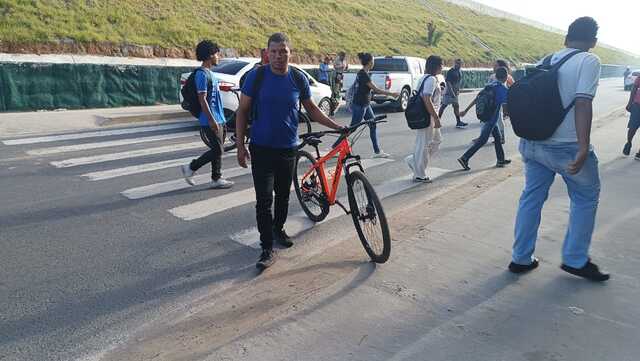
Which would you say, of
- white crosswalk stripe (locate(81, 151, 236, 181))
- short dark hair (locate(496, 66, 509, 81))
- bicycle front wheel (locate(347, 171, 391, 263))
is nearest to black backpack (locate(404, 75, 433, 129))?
short dark hair (locate(496, 66, 509, 81))

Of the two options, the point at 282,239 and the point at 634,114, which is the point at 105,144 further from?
the point at 634,114

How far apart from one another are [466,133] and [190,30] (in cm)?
1610

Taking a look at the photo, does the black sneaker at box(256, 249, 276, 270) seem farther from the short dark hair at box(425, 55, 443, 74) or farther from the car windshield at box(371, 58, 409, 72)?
the car windshield at box(371, 58, 409, 72)

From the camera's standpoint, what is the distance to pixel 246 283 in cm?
405

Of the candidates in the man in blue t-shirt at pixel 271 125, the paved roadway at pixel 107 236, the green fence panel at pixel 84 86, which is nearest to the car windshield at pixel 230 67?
the paved roadway at pixel 107 236

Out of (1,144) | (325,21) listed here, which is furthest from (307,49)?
(1,144)

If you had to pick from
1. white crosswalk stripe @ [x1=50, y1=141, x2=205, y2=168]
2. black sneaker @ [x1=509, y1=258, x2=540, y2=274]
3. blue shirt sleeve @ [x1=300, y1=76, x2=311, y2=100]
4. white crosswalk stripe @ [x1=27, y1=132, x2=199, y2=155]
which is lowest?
white crosswalk stripe @ [x1=27, y1=132, x2=199, y2=155]

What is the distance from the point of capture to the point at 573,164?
3.64 m

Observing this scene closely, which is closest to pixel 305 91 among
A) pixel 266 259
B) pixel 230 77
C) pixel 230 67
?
pixel 266 259

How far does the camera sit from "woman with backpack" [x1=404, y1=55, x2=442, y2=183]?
6.99 meters

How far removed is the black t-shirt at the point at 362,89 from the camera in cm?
889

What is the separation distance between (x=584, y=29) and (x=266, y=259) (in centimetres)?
311

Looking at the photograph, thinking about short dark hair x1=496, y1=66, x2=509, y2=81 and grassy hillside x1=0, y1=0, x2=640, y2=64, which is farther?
grassy hillside x1=0, y1=0, x2=640, y2=64

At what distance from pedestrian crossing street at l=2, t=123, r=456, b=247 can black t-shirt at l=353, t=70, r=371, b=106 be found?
1.09 m
